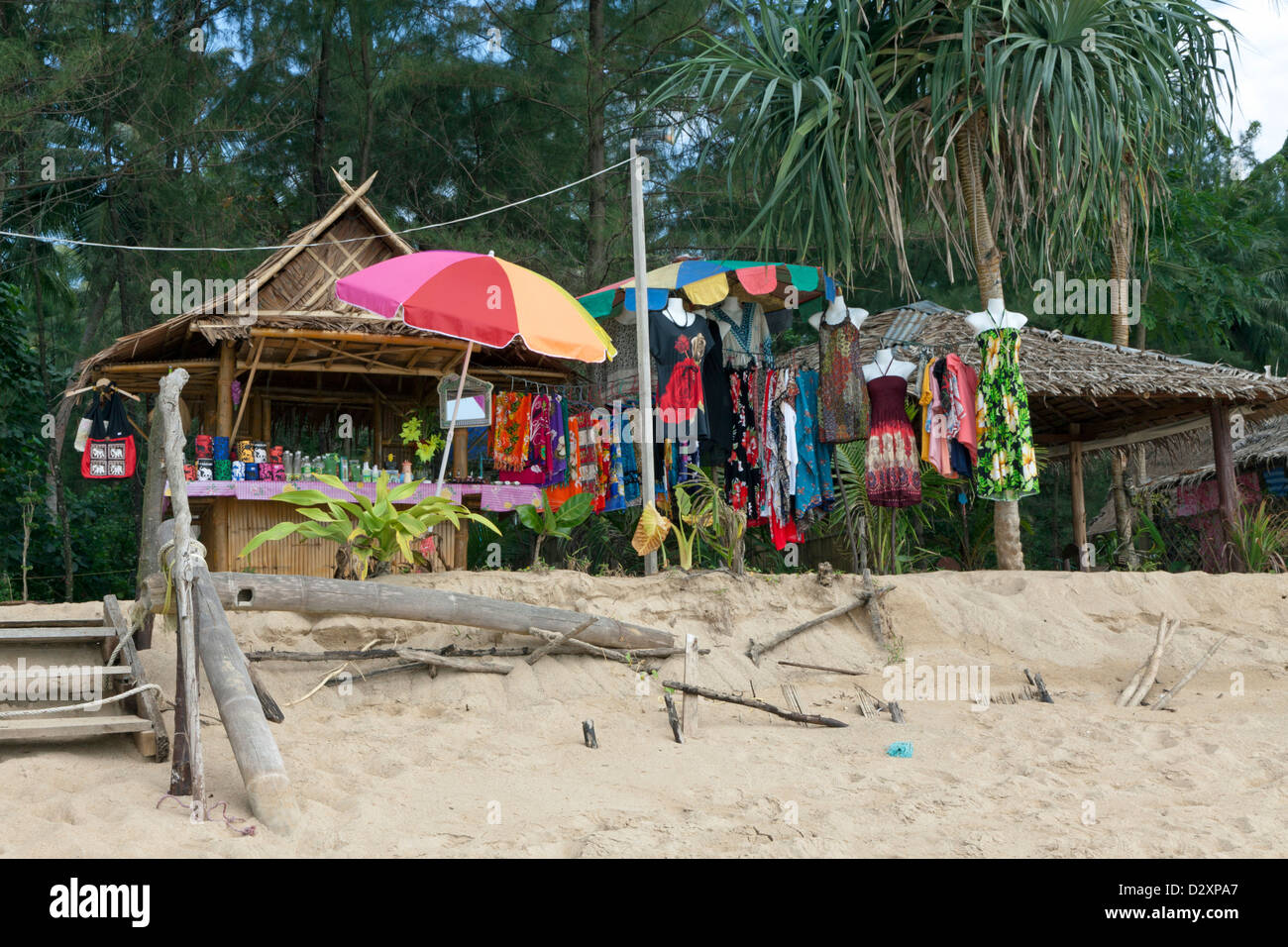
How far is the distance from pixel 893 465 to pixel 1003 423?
887 millimetres

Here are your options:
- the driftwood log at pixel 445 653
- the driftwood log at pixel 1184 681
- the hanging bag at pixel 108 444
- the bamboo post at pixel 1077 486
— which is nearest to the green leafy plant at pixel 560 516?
the driftwood log at pixel 445 653

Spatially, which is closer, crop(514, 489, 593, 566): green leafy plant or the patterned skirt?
the patterned skirt

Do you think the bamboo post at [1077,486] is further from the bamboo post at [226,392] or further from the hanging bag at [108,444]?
the hanging bag at [108,444]

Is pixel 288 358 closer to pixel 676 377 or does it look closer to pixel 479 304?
pixel 676 377

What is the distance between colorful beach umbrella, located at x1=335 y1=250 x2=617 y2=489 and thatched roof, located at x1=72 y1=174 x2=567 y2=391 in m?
2.57

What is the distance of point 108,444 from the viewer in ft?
32.7

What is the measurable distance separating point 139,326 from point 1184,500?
1440cm

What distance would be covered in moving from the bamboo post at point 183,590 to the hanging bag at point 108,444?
224 inches

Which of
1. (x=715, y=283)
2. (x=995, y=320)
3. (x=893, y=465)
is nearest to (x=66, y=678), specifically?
(x=715, y=283)

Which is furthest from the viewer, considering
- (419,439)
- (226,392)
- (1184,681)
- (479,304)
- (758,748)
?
(419,439)

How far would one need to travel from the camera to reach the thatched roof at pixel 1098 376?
9.91m

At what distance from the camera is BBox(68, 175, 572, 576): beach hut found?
9125 millimetres

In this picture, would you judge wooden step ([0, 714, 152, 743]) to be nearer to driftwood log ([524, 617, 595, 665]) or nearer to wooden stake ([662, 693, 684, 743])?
driftwood log ([524, 617, 595, 665])

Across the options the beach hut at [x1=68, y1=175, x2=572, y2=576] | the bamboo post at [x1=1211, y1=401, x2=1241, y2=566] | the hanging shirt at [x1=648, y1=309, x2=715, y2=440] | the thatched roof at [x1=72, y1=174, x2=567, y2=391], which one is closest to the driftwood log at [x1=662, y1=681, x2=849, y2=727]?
the hanging shirt at [x1=648, y1=309, x2=715, y2=440]
